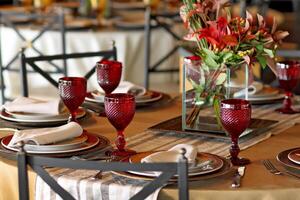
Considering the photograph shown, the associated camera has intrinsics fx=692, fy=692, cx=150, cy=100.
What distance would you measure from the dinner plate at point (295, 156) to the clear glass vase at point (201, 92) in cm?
33

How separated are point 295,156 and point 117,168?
627mm

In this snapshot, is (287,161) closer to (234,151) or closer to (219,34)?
(234,151)

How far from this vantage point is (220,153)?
208cm

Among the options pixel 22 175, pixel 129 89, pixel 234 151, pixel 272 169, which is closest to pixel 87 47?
pixel 129 89

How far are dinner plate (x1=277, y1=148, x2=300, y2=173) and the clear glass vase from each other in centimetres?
32

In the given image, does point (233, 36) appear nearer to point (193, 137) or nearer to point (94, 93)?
point (193, 137)

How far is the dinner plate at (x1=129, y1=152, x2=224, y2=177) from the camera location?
1.79m

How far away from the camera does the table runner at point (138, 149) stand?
5.72 feet

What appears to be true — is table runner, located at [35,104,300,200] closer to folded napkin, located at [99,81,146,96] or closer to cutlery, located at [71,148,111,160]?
cutlery, located at [71,148,111,160]

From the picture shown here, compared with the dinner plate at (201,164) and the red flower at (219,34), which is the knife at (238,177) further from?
the red flower at (219,34)

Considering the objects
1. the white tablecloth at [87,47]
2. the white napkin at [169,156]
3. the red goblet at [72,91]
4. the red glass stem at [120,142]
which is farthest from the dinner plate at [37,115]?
the white tablecloth at [87,47]

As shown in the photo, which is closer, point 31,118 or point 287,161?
point 287,161

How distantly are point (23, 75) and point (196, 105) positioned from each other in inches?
40.8

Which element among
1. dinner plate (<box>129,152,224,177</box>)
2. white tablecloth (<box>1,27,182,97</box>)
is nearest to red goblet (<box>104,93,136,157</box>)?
dinner plate (<box>129,152,224,177</box>)
